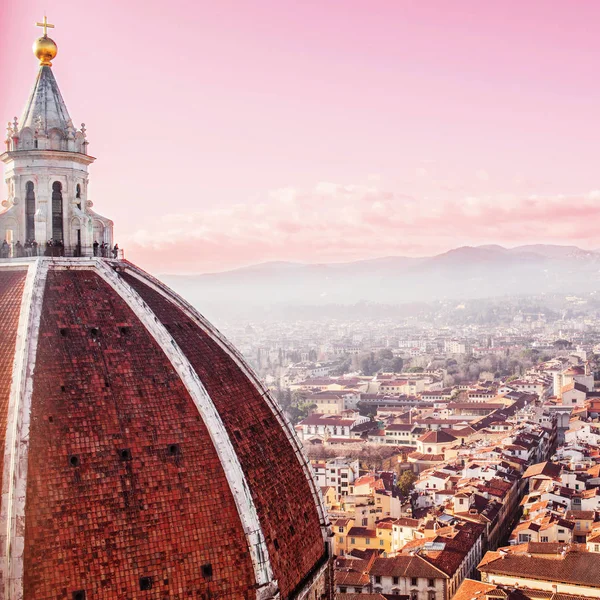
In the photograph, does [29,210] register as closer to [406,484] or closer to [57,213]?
[57,213]

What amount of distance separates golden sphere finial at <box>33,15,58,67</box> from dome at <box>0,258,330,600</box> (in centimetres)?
303

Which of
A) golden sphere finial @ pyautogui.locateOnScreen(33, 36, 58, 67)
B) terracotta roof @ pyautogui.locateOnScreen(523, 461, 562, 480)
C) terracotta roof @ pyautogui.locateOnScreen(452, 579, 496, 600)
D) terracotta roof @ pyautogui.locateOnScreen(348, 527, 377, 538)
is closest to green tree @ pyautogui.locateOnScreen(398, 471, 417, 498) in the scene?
terracotta roof @ pyautogui.locateOnScreen(523, 461, 562, 480)

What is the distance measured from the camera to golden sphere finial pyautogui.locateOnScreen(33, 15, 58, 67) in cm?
1248

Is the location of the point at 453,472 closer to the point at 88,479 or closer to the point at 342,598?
the point at 342,598

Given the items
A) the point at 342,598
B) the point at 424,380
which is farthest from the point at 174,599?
the point at 424,380

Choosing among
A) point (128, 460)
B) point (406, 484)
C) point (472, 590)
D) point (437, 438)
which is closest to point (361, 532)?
point (406, 484)

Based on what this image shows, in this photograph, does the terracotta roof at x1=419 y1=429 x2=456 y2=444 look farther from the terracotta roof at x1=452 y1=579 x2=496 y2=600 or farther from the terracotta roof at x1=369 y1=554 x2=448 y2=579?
the terracotta roof at x1=452 y1=579 x2=496 y2=600

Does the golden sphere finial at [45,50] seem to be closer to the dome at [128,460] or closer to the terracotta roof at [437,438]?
the dome at [128,460]

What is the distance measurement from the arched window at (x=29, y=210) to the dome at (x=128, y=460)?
23.0 inches

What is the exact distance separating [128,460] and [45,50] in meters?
6.14

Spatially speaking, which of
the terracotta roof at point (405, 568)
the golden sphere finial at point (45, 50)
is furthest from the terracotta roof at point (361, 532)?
the golden sphere finial at point (45, 50)

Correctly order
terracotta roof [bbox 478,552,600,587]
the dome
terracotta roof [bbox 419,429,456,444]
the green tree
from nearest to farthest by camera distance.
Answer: the dome
terracotta roof [bbox 478,552,600,587]
the green tree
terracotta roof [bbox 419,429,456,444]

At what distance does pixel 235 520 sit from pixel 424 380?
90.8 metres

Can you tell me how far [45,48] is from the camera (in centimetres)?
1250
